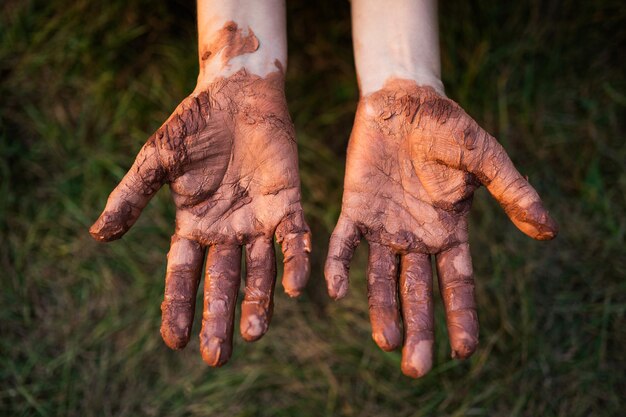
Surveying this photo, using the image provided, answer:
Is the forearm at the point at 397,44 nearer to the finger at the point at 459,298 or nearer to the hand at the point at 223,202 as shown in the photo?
the hand at the point at 223,202

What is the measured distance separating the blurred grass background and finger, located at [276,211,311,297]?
77 cm

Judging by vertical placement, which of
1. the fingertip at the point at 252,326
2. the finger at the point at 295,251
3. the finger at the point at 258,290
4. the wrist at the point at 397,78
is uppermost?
the wrist at the point at 397,78

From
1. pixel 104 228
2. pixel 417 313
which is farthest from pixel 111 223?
pixel 417 313

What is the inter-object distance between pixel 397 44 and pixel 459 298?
2.76 ft

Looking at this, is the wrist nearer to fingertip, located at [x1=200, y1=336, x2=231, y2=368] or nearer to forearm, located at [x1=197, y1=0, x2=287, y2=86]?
forearm, located at [x1=197, y1=0, x2=287, y2=86]

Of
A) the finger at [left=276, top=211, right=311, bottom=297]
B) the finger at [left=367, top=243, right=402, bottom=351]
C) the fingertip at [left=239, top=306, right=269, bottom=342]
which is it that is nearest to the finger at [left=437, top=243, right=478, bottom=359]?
the finger at [left=367, top=243, right=402, bottom=351]

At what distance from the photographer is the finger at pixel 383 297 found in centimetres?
159

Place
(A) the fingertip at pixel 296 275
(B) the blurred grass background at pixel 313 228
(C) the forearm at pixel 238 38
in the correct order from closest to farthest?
(A) the fingertip at pixel 296 275, (C) the forearm at pixel 238 38, (B) the blurred grass background at pixel 313 228

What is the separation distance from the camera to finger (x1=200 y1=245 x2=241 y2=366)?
157 cm

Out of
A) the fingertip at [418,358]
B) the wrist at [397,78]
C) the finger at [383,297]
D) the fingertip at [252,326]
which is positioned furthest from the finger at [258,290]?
the wrist at [397,78]

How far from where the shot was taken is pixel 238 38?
184 centimetres

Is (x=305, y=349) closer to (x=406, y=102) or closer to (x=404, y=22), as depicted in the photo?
(x=406, y=102)

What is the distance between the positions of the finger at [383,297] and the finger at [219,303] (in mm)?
388

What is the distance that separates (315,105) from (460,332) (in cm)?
128
